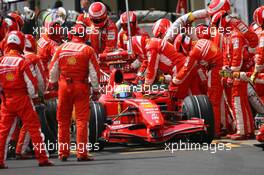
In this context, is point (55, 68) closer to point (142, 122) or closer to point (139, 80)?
point (142, 122)

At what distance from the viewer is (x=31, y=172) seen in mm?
14625

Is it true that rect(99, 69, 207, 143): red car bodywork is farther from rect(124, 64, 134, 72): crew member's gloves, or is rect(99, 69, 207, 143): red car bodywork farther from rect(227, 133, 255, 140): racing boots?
rect(124, 64, 134, 72): crew member's gloves

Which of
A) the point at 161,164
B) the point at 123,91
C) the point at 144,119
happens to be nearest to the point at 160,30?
the point at 123,91

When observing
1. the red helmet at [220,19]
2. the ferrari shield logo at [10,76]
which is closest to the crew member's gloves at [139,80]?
the red helmet at [220,19]

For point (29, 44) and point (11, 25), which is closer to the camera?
point (29, 44)

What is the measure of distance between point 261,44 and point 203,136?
1.92 metres

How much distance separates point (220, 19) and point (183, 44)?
119 centimetres

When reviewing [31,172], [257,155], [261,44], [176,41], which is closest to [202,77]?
[176,41]

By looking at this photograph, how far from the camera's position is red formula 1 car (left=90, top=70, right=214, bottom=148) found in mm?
16938

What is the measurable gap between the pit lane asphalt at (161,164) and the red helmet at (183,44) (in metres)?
2.98

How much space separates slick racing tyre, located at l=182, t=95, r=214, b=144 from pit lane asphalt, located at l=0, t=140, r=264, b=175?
0.45 meters

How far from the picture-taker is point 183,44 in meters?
19.7

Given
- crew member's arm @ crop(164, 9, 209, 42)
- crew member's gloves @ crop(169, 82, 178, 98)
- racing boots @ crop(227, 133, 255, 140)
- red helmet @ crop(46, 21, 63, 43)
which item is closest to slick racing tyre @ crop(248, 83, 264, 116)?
racing boots @ crop(227, 133, 255, 140)

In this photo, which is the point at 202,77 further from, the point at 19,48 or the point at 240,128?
the point at 19,48
